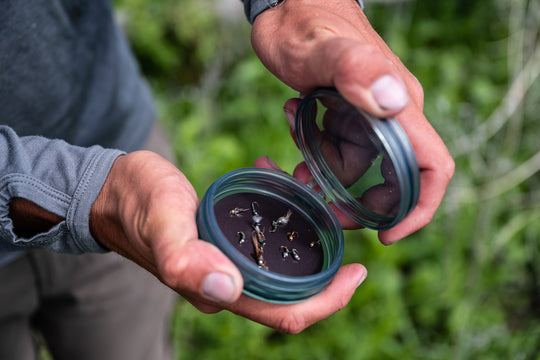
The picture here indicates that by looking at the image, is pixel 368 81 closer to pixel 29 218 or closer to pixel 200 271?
pixel 200 271

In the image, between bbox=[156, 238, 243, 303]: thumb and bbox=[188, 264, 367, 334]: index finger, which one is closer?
bbox=[156, 238, 243, 303]: thumb

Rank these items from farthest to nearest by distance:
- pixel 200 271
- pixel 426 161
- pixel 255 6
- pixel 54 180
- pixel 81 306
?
pixel 81 306
pixel 255 6
pixel 426 161
pixel 54 180
pixel 200 271

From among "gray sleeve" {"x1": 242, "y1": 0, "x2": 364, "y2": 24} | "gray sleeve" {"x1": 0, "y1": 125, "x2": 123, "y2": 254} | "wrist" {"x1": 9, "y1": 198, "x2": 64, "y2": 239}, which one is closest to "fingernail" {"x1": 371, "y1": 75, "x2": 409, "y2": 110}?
"gray sleeve" {"x1": 242, "y1": 0, "x2": 364, "y2": 24}

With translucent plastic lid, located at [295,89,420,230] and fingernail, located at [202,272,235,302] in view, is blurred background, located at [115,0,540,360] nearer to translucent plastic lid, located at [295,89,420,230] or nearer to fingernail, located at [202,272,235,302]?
translucent plastic lid, located at [295,89,420,230]

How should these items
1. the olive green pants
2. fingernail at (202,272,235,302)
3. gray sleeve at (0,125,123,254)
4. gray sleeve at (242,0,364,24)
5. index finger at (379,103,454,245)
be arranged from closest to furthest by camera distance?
fingernail at (202,272,235,302) → gray sleeve at (0,125,123,254) → index finger at (379,103,454,245) → gray sleeve at (242,0,364,24) → the olive green pants

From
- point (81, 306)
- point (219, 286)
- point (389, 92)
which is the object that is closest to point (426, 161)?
point (389, 92)

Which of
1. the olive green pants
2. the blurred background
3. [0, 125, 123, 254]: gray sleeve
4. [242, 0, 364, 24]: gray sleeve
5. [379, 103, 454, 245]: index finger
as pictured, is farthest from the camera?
the blurred background

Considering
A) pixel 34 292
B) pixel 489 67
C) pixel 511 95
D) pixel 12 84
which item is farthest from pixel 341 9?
pixel 489 67
